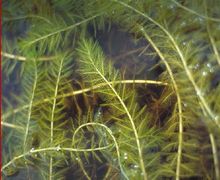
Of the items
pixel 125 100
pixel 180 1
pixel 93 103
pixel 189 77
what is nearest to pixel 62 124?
pixel 93 103

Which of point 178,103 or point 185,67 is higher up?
point 185,67

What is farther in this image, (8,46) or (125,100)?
(8,46)

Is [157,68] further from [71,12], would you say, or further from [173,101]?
[71,12]

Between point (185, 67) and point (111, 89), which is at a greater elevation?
point (185, 67)

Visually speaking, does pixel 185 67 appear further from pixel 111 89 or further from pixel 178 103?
pixel 111 89

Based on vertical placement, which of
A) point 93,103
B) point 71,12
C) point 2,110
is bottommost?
point 2,110

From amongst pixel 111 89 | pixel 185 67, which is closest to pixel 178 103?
pixel 185 67

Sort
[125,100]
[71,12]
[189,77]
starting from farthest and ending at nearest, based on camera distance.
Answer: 1. [71,12]
2. [125,100]
3. [189,77]

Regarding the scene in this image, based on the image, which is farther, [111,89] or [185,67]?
[111,89]
